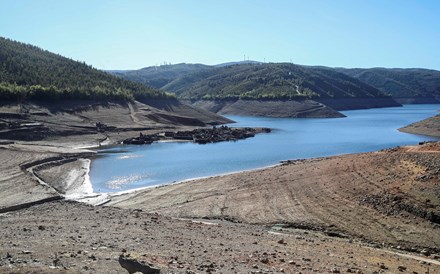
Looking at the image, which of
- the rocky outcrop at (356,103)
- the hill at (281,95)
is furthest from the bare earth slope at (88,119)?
the rocky outcrop at (356,103)

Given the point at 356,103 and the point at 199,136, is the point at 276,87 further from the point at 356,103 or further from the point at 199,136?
the point at 199,136

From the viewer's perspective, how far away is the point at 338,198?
2489 centimetres

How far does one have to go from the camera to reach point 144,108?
301ft

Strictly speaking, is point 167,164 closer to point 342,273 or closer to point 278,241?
point 278,241

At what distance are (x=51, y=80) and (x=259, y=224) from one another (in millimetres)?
74065

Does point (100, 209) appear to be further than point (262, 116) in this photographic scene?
No

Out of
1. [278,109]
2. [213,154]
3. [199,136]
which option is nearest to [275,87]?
[278,109]

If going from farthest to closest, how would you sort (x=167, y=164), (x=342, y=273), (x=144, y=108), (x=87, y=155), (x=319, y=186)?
(x=144, y=108), (x=87, y=155), (x=167, y=164), (x=319, y=186), (x=342, y=273)

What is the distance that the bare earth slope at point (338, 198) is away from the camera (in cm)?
2064

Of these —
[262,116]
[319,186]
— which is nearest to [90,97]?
[262,116]

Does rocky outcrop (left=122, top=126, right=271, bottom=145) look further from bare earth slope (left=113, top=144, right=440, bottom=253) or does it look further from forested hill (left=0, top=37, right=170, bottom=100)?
bare earth slope (left=113, top=144, right=440, bottom=253)

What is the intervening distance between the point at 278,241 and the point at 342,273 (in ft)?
15.0

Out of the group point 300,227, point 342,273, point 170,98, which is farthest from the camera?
point 170,98

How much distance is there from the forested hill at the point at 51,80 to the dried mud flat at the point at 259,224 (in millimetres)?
44146
